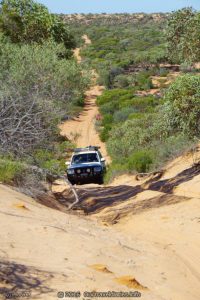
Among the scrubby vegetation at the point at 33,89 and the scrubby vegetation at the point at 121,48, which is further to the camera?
the scrubby vegetation at the point at 121,48

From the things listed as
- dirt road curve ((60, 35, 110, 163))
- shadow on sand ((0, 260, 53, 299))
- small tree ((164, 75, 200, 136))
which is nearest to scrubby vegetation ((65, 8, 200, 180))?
small tree ((164, 75, 200, 136))

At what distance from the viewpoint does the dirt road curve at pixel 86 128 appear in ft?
107

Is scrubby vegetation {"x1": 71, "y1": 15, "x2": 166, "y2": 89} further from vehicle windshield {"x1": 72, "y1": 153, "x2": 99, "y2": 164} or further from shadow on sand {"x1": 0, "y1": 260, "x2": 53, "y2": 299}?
shadow on sand {"x1": 0, "y1": 260, "x2": 53, "y2": 299}

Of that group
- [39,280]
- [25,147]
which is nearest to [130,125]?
[25,147]

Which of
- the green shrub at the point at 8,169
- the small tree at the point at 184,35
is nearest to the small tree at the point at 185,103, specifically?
the small tree at the point at 184,35

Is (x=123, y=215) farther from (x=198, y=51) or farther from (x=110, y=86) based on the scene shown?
(x=110, y=86)

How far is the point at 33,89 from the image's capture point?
16.4 meters

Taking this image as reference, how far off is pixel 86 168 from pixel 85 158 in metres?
0.79

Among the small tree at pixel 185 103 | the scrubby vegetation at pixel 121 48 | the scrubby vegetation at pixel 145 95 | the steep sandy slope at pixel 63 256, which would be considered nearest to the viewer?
the steep sandy slope at pixel 63 256

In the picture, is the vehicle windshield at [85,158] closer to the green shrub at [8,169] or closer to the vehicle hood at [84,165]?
the vehicle hood at [84,165]

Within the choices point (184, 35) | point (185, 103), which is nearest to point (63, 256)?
point (185, 103)

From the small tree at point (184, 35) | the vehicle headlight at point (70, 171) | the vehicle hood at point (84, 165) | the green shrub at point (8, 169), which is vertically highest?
→ the small tree at point (184, 35)

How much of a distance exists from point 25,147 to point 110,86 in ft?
127

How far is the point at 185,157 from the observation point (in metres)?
18.5
